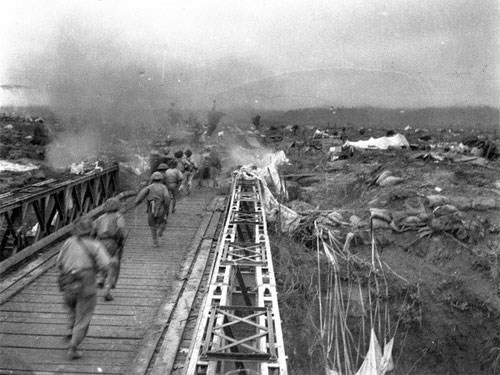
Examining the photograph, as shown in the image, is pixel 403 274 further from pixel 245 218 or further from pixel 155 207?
pixel 155 207

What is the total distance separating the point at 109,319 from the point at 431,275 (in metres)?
8.25

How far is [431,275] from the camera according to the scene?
→ 1108 cm

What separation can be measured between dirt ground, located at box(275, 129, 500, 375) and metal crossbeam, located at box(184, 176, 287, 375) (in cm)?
188

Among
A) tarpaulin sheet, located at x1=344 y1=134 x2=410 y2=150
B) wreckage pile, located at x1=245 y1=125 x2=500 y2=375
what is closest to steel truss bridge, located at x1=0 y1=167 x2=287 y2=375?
wreckage pile, located at x1=245 y1=125 x2=500 y2=375

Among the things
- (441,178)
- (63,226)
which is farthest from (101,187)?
(441,178)

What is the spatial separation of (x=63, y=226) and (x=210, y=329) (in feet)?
Answer: 23.1

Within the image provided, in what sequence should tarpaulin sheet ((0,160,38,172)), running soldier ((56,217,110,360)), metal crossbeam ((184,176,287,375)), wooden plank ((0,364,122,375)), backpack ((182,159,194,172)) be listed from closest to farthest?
metal crossbeam ((184,176,287,375)) < wooden plank ((0,364,122,375)) < running soldier ((56,217,110,360)) < backpack ((182,159,194,172)) < tarpaulin sheet ((0,160,38,172))

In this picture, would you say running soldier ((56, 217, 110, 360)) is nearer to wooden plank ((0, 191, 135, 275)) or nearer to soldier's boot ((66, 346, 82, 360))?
soldier's boot ((66, 346, 82, 360))

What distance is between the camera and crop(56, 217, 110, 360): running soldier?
15.5 ft

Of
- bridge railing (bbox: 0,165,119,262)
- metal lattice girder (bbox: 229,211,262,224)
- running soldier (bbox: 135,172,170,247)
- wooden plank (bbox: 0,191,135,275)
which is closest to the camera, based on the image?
wooden plank (bbox: 0,191,135,275)

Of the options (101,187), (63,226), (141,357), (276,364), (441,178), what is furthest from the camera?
(441,178)

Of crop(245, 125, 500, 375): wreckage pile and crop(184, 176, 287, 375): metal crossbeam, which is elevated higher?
crop(184, 176, 287, 375): metal crossbeam

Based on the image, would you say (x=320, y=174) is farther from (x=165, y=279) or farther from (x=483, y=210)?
(x=165, y=279)

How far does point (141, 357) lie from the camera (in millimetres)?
4918
